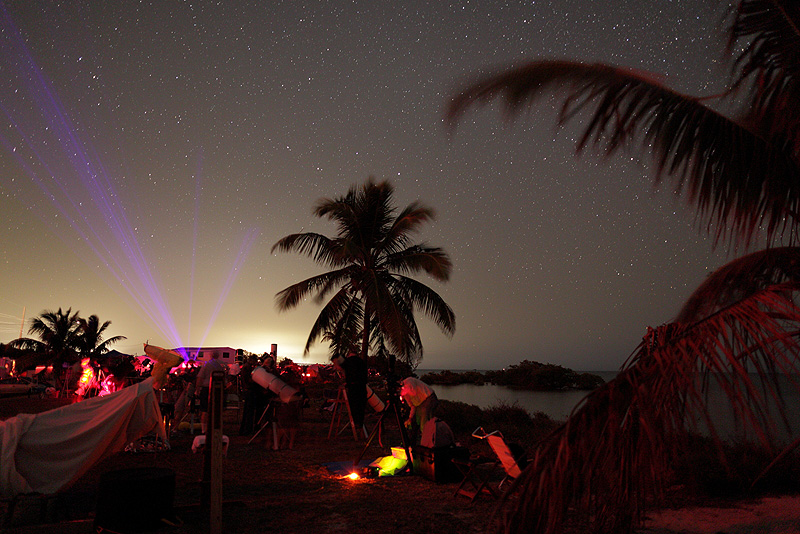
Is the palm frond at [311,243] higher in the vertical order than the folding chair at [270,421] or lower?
higher

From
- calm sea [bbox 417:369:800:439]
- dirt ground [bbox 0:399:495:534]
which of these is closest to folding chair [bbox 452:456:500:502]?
dirt ground [bbox 0:399:495:534]

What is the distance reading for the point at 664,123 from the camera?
371cm

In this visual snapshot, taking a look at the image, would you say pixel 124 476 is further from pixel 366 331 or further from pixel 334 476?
pixel 366 331

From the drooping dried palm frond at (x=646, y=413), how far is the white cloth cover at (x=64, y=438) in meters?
5.30

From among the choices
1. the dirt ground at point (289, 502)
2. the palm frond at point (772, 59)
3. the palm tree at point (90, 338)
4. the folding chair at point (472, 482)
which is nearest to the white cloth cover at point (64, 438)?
the dirt ground at point (289, 502)

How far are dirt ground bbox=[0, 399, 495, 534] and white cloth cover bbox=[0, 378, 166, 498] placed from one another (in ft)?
0.96

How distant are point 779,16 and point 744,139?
0.80 metres

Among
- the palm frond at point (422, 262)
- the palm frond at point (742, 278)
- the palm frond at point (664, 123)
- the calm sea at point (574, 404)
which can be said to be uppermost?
the palm frond at point (422, 262)

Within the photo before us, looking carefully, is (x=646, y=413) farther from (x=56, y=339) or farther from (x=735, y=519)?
(x=56, y=339)

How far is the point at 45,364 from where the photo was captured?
39500 millimetres

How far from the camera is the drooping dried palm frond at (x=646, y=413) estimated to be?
245 cm

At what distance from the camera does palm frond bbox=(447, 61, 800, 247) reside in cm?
360

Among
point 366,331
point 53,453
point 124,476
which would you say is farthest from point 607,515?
point 366,331

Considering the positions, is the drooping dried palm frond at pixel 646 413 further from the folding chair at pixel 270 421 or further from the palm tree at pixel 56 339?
the palm tree at pixel 56 339
